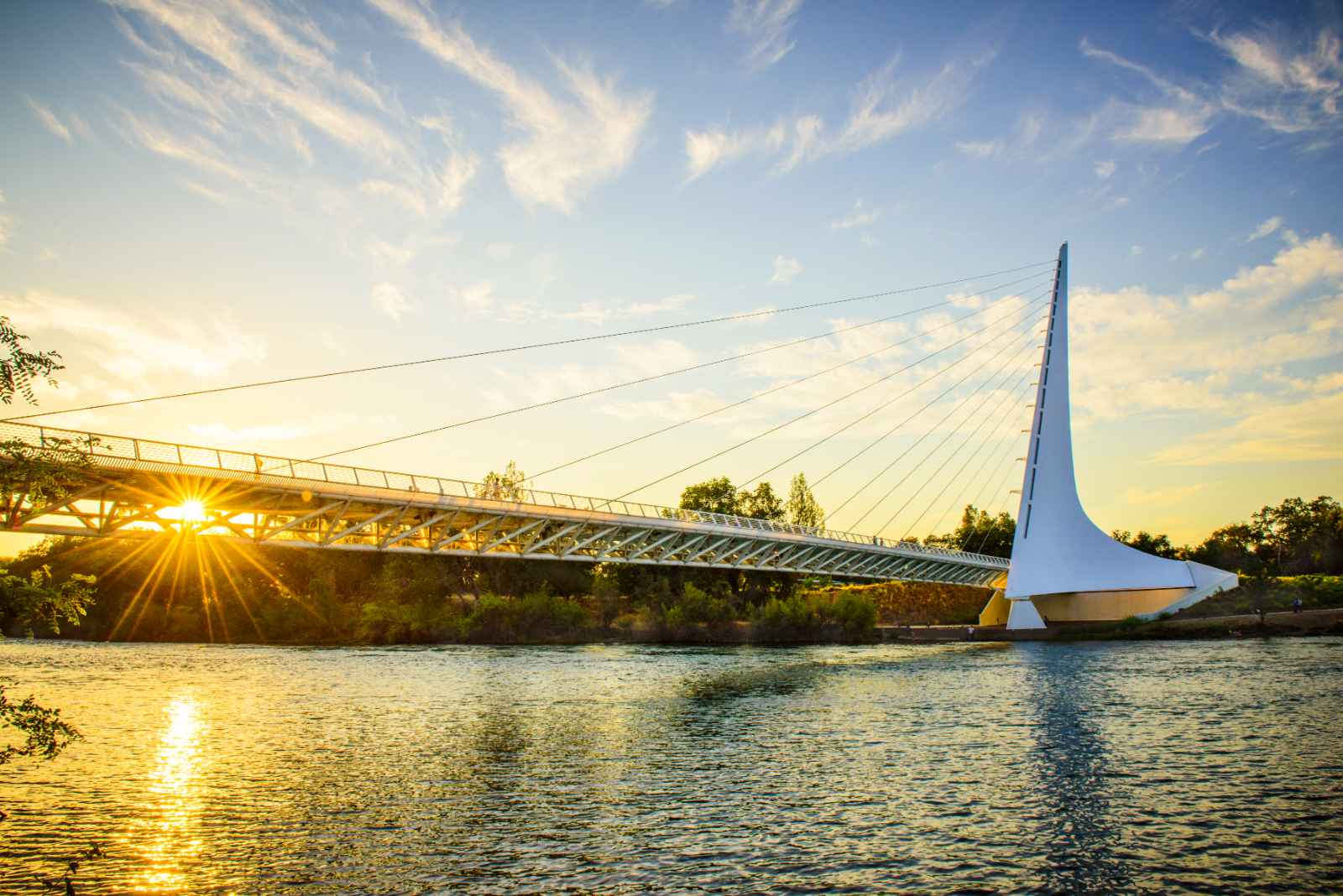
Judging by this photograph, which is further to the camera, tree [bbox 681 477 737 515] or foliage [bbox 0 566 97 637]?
tree [bbox 681 477 737 515]

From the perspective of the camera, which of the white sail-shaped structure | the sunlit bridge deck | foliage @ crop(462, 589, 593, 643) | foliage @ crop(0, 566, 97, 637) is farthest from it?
foliage @ crop(462, 589, 593, 643)

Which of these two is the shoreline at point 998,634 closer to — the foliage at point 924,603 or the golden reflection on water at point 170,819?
the foliage at point 924,603

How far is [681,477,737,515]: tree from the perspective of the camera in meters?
90.4

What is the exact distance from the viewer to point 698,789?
1533 cm

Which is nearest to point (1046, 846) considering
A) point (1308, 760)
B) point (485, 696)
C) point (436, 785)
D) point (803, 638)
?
point (1308, 760)

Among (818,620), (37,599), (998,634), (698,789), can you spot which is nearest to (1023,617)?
(998,634)

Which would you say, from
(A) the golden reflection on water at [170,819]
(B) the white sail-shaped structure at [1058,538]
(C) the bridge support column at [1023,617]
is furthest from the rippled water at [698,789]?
(C) the bridge support column at [1023,617]

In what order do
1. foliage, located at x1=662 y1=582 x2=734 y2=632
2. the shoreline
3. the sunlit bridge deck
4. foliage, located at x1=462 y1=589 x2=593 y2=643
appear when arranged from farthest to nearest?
foliage, located at x1=662 y1=582 x2=734 y2=632 < foliage, located at x1=462 y1=589 x2=593 y2=643 < the shoreline < the sunlit bridge deck

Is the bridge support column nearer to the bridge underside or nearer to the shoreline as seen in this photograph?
the shoreline

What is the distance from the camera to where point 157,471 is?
27172 mm

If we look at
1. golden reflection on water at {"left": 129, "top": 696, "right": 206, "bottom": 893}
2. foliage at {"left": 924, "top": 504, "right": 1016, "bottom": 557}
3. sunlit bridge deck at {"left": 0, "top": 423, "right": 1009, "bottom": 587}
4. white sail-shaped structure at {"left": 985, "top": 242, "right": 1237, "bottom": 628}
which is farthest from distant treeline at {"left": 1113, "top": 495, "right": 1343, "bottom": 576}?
golden reflection on water at {"left": 129, "top": 696, "right": 206, "bottom": 893}

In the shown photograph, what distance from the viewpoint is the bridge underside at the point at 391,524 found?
27984 mm

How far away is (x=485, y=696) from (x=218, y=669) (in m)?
18.3

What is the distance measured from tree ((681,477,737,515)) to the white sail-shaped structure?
36.4m
